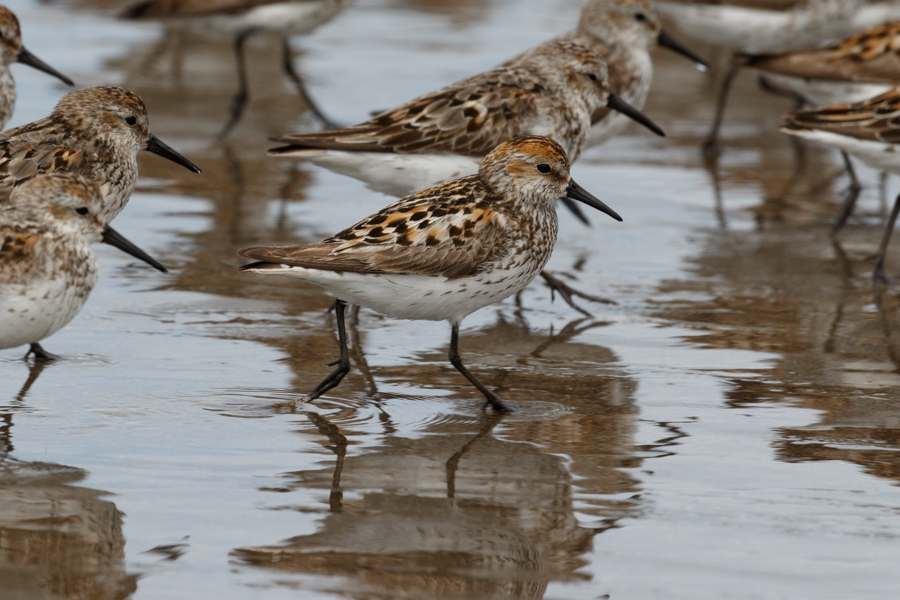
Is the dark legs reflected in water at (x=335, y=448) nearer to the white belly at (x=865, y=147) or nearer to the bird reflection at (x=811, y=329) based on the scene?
the bird reflection at (x=811, y=329)

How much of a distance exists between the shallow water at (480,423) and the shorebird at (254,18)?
234 centimetres

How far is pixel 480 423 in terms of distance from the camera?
7004 millimetres

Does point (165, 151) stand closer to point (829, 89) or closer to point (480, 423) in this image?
point (480, 423)

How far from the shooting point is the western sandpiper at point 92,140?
Answer: 823cm

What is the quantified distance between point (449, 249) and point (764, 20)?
9041 millimetres

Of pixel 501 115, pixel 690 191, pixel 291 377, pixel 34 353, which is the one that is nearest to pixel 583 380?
pixel 291 377

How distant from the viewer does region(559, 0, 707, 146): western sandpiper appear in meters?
12.0

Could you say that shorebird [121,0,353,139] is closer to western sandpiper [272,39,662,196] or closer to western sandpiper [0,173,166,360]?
western sandpiper [272,39,662,196]

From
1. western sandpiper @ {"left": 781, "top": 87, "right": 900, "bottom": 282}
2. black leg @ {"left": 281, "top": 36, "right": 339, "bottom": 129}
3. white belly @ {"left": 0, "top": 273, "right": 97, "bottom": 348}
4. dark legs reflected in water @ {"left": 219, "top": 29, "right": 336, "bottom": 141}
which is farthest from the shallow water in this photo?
black leg @ {"left": 281, "top": 36, "right": 339, "bottom": 129}

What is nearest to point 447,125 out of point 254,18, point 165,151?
point 165,151

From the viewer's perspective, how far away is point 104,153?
8461 mm

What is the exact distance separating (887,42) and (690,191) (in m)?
2.21

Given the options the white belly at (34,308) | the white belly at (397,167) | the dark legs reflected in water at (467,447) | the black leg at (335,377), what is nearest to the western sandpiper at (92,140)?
the white belly at (397,167)

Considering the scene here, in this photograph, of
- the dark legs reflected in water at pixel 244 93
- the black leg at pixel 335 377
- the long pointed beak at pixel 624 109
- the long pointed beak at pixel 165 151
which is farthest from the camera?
the dark legs reflected in water at pixel 244 93
